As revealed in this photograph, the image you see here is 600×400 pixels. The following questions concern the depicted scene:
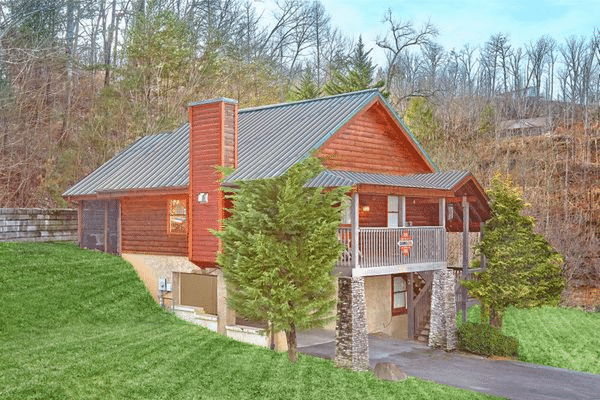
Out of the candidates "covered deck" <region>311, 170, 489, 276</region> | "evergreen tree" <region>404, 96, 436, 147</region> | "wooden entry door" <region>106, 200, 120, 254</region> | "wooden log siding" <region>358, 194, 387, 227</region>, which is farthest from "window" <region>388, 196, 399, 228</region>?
"evergreen tree" <region>404, 96, 436, 147</region>

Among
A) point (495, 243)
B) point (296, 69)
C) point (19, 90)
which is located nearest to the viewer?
point (495, 243)

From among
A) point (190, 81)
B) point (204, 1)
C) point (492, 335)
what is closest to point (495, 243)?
point (492, 335)

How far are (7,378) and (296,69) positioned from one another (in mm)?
48487

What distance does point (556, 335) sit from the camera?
25.9m

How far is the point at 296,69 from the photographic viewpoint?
194ft

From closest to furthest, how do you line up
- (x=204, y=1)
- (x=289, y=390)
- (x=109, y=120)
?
(x=289, y=390), (x=109, y=120), (x=204, y=1)

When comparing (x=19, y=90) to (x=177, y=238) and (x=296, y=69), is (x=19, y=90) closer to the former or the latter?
(x=177, y=238)

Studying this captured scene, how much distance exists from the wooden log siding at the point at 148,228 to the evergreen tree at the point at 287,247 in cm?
654

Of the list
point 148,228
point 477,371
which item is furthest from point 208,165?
point 477,371

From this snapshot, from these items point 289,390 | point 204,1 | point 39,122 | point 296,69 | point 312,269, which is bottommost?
point 289,390

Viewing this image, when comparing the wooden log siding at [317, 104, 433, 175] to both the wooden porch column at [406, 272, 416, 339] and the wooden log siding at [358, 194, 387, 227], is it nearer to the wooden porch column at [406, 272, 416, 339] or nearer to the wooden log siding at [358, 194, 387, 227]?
the wooden log siding at [358, 194, 387, 227]

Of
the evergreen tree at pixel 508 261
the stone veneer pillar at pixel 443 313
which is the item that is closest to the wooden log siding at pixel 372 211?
the stone veneer pillar at pixel 443 313

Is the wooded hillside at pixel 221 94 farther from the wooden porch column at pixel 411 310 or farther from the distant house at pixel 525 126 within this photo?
the wooden porch column at pixel 411 310

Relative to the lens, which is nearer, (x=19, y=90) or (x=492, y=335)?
(x=492, y=335)
